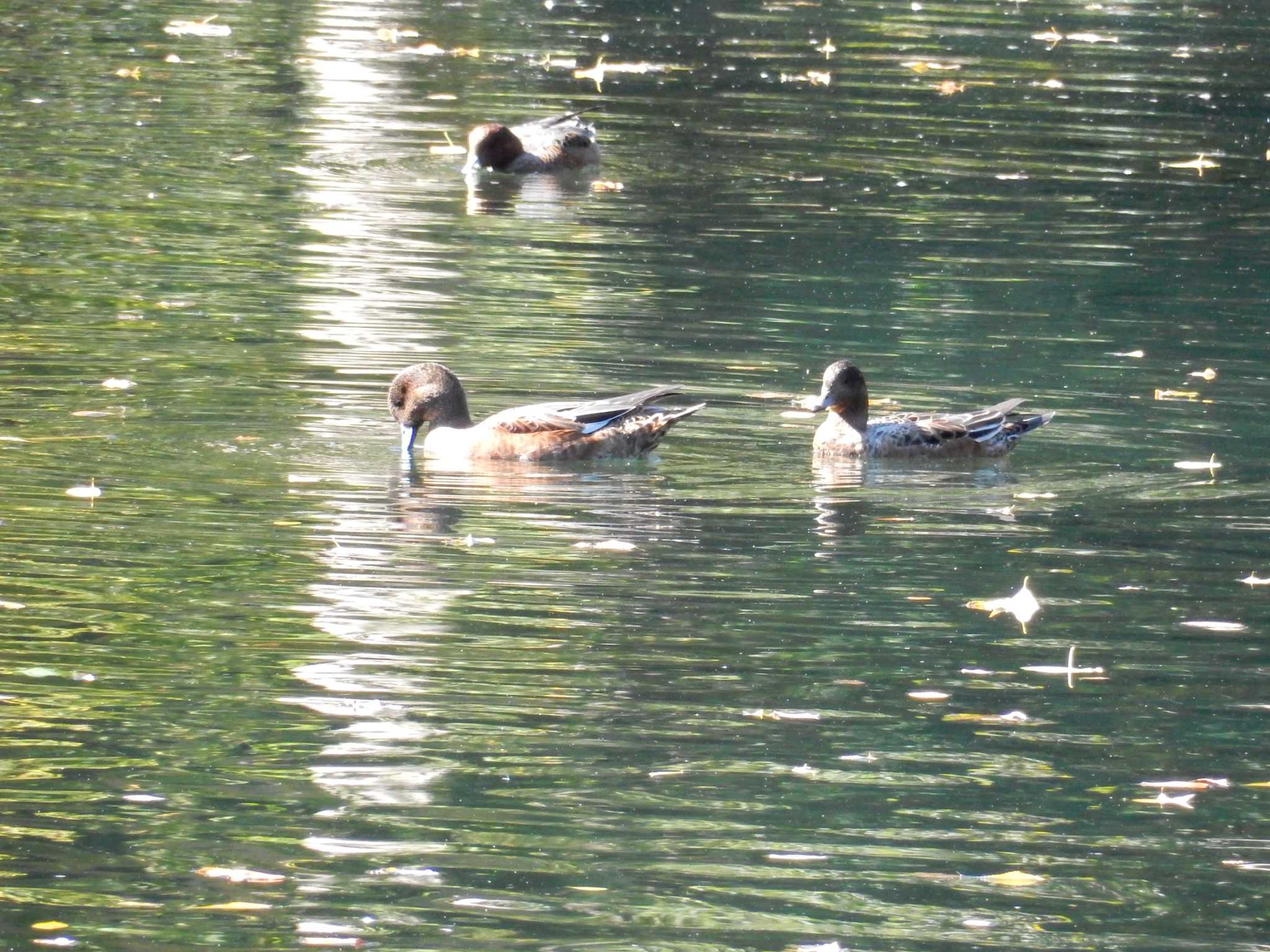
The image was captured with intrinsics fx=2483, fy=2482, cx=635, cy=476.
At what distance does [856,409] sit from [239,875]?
21.1 feet

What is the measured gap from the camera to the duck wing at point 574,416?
12758 millimetres

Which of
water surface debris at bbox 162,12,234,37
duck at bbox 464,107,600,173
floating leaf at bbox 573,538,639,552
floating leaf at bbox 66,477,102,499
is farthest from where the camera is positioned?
water surface debris at bbox 162,12,234,37

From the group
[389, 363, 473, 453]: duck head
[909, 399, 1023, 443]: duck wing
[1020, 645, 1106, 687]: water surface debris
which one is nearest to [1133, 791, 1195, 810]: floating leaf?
[1020, 645, 1106, 687]: water surface debris

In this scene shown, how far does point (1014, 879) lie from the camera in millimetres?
7398

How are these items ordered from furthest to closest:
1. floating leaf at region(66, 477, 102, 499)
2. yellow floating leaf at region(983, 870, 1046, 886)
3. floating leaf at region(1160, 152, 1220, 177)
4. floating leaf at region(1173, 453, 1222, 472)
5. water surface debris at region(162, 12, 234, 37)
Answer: water surface debris at region(162, 12, 234, 37)
floating leaf at region(1160, 152, 1220, 177)
floating leaf at region(1173, 453, 1222, 472)
floating leaf at region(66, 477, 102, 499)
yellow floating leaf at region(983, 870, 1046, 886)

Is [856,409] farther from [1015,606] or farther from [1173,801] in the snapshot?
[1173,801]

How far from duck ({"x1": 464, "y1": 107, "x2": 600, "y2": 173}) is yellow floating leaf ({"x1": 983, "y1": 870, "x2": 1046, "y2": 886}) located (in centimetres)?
1540

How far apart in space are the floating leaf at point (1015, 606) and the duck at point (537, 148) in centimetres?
1266

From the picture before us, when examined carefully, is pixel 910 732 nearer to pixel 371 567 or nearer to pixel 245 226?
pixel 371 567

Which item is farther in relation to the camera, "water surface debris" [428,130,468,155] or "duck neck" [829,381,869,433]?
"water surface debris" [428,130,468,155]

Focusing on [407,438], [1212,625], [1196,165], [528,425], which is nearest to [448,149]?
[1196,165]

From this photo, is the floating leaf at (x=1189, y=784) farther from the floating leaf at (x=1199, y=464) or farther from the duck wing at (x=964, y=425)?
the duck wing at (x=964, y=425)

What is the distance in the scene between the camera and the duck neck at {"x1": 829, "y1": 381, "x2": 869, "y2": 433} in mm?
12977

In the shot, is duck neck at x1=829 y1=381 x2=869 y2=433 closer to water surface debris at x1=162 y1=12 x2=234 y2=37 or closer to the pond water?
the pond water
